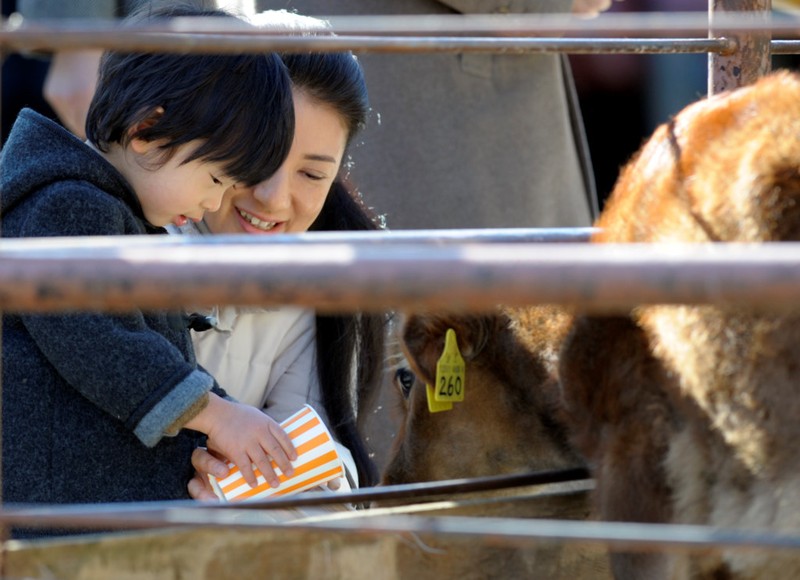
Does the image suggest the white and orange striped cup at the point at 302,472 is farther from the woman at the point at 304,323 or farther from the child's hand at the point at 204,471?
the woman at the point at 304,323

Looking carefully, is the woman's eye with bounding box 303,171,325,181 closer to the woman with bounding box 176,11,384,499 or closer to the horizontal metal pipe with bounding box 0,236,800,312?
the woman with bounding box 176,11,384,499

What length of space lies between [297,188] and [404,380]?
43 cm

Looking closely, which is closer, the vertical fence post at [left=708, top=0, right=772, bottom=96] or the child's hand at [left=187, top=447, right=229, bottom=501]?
the child's hand at [left=187, top=447, right=229, bottom=501]

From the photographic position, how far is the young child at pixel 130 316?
5.69 ft

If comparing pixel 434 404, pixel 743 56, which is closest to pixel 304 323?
pixel 434 404

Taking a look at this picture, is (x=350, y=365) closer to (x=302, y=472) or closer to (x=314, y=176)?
(x=314, y=176)

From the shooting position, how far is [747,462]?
48.0 inches

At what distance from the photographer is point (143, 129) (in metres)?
1.93

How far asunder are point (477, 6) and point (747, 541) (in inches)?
89.9

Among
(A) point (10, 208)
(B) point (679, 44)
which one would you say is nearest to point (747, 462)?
(B) point (679, 44)

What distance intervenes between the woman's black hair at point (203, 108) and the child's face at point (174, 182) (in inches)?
0.5

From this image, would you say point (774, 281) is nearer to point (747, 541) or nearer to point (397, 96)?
point (747, 541)

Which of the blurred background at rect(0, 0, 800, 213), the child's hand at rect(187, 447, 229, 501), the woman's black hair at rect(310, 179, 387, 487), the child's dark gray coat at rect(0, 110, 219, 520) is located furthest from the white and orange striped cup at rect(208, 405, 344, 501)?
the blurred background at rect(0, 0, 800, 213)

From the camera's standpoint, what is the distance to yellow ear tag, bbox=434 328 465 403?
74.4 inches
